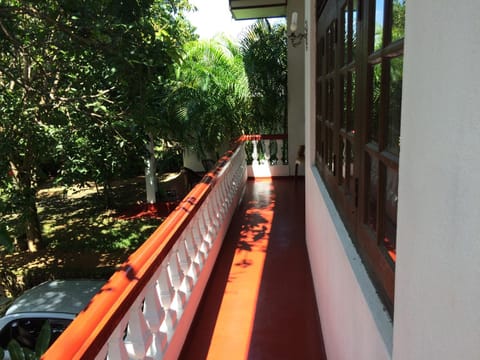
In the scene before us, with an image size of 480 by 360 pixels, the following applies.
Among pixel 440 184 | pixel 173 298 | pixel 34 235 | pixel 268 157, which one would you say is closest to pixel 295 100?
pixel 268 157

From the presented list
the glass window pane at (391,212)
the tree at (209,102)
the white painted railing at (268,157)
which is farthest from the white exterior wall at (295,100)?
the glass window pane at (391,212)

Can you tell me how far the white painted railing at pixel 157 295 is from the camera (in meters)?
1.33

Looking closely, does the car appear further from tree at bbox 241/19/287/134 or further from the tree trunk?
tree at bbox 241/19/287/134

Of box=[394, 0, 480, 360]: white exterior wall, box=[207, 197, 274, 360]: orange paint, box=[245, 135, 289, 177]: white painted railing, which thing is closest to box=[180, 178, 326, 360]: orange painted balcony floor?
box=[207, 197, 274, 360]: orange paint

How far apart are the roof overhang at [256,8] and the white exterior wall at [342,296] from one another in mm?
3997

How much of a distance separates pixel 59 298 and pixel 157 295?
2.62 metres

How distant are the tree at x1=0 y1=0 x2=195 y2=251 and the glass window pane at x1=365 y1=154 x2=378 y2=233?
2408mm

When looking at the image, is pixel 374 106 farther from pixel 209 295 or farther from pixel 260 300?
pixel 209 295

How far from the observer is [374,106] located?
165cm

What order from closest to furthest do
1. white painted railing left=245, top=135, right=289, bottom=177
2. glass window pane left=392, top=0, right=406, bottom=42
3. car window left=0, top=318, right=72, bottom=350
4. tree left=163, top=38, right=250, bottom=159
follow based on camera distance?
glass window pane left=392, top=0, right=406, bottom=42
car window left=0, top=318, right=72, bottom=350
white painted railing left=245, top=135, right=289, bottom=177
tree left=163, top=38, right=250, bottom=159

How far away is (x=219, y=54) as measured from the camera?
909cm

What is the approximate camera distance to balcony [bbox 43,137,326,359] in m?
1.56

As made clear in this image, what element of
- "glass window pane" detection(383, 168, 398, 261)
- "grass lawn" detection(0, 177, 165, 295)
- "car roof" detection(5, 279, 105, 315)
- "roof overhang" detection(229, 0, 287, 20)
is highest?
"roof overhang" detection(229, 0, 287, 20)

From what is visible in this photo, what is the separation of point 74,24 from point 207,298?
8.57 ft
